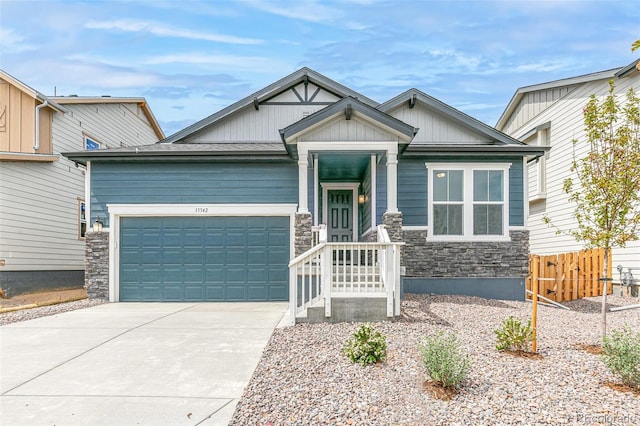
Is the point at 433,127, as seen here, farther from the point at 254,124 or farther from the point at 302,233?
the point at 302,233

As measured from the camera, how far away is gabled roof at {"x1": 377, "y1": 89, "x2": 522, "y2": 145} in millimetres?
10562

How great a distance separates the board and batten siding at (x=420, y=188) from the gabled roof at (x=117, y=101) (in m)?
10.7

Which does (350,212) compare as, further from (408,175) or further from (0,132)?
(0,132)

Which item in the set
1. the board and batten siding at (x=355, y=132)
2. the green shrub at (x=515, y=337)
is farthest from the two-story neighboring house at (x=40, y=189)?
the green shrub at (x=515, y=337)

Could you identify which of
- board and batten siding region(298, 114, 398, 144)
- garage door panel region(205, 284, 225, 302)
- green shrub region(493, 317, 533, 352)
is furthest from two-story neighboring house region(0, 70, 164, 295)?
green shrub region(493, 317, 533, 352)

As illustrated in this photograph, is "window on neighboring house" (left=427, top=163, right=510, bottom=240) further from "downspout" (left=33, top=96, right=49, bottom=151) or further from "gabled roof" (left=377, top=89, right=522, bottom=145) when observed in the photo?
"downspout" (left=33, top=96, right=49, bottom=151)

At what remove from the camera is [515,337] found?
483 centimetres

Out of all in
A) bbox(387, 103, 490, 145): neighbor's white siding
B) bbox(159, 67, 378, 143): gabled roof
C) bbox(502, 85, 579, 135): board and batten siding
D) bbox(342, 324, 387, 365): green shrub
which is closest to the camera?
bbox(342, 324, 387, 365): green shrub

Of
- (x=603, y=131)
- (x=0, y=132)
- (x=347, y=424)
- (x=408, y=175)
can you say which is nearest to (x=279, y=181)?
(x=408, y=175)

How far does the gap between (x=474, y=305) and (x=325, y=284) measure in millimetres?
3539

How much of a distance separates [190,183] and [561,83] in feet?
39.5

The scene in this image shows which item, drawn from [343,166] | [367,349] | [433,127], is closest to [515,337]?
[367,349]

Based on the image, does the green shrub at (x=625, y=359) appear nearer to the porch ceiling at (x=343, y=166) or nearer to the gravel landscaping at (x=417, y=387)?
the gravel landscaping at (x=417, y=387)

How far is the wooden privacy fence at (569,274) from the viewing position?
10031 mm
